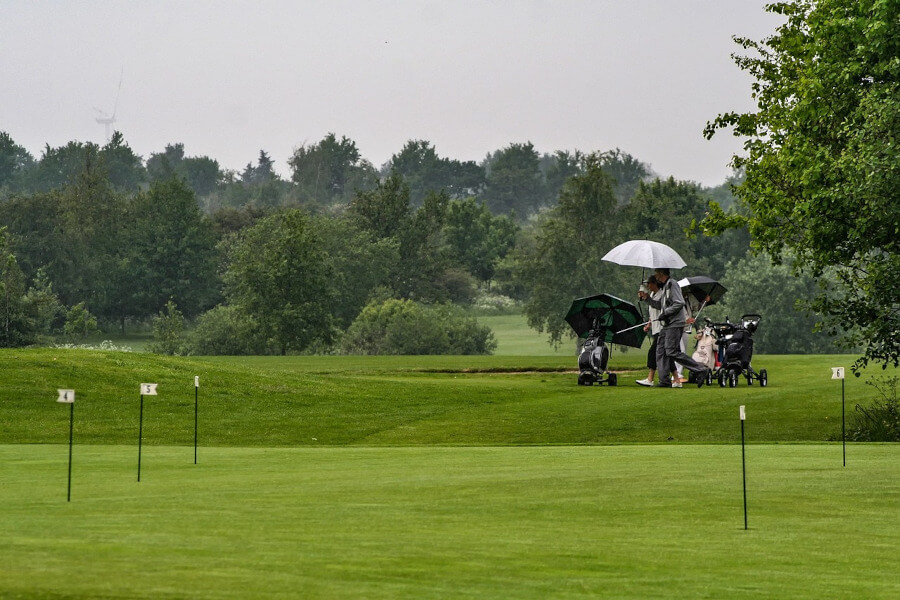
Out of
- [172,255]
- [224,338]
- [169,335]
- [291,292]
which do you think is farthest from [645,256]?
[172,255]

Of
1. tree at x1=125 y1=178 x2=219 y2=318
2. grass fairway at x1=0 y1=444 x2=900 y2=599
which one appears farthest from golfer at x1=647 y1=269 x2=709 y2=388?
tree at x1=125 y1=178 x2=219 y2=318

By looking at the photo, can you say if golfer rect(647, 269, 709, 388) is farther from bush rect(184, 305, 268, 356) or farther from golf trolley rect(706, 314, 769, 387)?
bush rect(184, 305, 268, 356)

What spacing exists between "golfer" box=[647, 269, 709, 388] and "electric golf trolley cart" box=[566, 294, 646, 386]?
1.84 meters

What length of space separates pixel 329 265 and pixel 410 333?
13.6m

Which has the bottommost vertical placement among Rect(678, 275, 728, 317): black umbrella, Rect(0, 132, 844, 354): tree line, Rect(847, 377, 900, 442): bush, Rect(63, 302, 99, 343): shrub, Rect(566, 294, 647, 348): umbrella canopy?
Rect(847, 377, 900, 442): bush

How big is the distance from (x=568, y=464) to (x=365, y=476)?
130 inches

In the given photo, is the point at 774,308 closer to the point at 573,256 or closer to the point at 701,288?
the point at 573,256

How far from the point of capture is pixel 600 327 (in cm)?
3538

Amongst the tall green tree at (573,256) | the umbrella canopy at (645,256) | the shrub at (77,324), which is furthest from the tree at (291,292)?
the umbrella canopy at (645,256)

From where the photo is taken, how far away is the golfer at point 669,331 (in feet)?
104

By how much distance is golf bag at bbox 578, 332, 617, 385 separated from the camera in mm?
34969

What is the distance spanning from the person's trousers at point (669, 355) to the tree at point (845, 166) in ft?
12.6

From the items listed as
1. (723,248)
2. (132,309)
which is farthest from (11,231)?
(723,248)

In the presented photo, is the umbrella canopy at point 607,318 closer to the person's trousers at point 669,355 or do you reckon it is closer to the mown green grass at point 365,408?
the mown green grass at point 365,408
